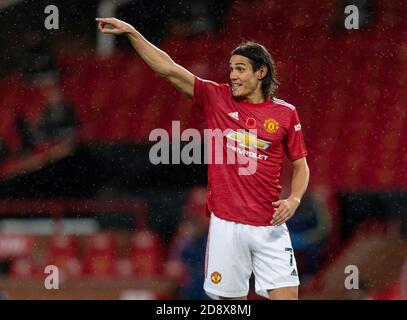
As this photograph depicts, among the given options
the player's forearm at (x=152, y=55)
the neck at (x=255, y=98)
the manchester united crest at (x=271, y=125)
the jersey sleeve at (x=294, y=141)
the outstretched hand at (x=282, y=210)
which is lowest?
the outstretched hand at (x=282, y=210)

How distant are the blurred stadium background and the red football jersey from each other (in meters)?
2.43

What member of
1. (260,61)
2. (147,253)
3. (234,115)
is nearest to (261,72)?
(260,61)

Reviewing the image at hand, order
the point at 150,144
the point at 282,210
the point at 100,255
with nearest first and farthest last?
the point at 282,210 → the point at 100,255 → the point at 150,144

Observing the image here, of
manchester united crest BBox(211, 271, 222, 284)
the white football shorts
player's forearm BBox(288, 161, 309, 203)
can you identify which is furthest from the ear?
manchester united crest BBox(211, 271, 222, 284)

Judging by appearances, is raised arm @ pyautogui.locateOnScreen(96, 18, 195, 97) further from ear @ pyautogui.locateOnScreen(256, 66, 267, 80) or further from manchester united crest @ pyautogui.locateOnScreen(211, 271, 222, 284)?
manchester united crest @ pyautogui.locateOnScreen(211, 271, 222, 284)

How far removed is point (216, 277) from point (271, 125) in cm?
74

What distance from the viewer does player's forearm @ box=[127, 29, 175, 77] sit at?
3.86 meters

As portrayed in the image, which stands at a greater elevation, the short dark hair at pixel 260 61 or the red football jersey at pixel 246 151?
the short dark hair at pixel 260 61

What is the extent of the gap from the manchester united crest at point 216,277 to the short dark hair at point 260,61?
2.79 feet

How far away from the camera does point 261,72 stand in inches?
157

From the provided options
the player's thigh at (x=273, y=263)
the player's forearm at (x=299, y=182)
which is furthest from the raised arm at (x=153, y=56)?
the player's thigh at (x=273, y=263)

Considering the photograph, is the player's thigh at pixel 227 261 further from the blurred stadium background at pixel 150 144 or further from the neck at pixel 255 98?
the blurred stadium background at pixel 150 144

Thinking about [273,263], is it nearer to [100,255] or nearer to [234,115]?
[234,115]

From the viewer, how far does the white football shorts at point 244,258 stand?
12.8 ft
